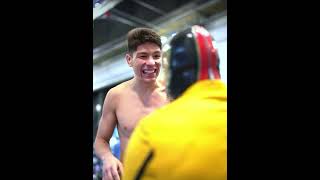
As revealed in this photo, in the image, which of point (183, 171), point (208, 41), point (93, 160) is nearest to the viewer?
point (183, 171)

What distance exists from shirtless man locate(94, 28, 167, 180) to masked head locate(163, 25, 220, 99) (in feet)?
0.40

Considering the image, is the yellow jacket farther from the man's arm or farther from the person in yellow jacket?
the man's arm

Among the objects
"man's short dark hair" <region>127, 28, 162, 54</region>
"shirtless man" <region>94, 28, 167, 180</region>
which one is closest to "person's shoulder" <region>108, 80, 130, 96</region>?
"shirtless man" <region>94, 28, 167, 180</region>

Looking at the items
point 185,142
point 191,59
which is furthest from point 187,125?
point 191,59

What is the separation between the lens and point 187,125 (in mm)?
1212

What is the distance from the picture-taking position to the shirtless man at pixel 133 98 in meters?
1.43

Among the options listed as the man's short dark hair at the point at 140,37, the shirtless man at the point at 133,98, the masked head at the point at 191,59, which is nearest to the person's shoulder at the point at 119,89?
the shirtless man at the point at 133,98

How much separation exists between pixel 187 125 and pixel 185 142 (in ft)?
0.17

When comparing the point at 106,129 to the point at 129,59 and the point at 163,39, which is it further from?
the point at 163,39

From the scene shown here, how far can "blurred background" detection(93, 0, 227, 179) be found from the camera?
1375 millimetres
